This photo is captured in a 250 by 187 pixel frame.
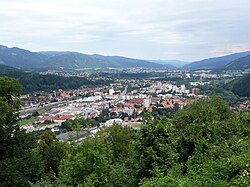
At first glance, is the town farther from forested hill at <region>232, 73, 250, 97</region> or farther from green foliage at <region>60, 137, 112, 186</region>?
green foliage at <region>60, 137, 112, 186</region>

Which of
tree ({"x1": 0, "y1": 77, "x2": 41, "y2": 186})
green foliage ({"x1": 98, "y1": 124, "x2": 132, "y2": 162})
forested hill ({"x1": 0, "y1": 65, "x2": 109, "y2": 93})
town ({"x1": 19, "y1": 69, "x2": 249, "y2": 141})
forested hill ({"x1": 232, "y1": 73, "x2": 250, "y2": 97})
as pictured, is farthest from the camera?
forested hill ({"x1": 0, "y1": 65, "x2": 109, "y2": 93})

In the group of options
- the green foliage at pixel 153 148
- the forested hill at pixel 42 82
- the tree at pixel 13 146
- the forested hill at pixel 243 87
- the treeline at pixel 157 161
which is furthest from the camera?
the forested hill at pixel 42 82

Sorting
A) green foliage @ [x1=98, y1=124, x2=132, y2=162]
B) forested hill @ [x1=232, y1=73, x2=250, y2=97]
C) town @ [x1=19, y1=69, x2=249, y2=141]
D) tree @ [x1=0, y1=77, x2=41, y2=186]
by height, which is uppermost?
→ tree @ [x1=0, y1=77, x2=41, y2=186]

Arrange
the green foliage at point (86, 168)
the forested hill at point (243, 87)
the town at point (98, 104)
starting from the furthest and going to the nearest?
the forested hill at point (243, 87), the town at point (98, 104), the green foliage at point (86, 168)

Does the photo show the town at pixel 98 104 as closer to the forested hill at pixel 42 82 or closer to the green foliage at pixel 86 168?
the forested hill at pixel 42 82

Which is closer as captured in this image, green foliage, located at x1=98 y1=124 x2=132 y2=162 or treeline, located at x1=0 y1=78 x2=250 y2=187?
treeline, located at x1=0 y1=78 x2=250 y2=187

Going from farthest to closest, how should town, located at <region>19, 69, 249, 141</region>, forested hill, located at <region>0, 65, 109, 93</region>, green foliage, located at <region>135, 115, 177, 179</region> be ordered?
forested hill, located at <region>0, 65, 109, 93</region> < town, located at <region>19, 69, 249, 141</region> < green foliage, located at <region>135, 115, 177, 179</region>

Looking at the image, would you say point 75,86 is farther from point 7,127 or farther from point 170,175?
point 170,175

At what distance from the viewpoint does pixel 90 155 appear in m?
7.68

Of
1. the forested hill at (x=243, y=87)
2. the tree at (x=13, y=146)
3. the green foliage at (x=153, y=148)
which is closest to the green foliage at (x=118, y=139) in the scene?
the tree at (x=13, y=146)

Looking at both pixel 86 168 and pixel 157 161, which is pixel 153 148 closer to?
pixel 157 161

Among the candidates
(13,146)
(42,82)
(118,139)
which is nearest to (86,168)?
(13,146)

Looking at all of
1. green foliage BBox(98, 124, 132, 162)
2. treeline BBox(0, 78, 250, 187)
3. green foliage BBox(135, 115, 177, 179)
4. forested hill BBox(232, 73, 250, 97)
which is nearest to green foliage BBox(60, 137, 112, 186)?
treeline BBox(0, 78, 250, 187)

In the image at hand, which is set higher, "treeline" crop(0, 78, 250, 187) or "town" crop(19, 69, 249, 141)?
"treeline" crop(0, 78, 250, 187)
